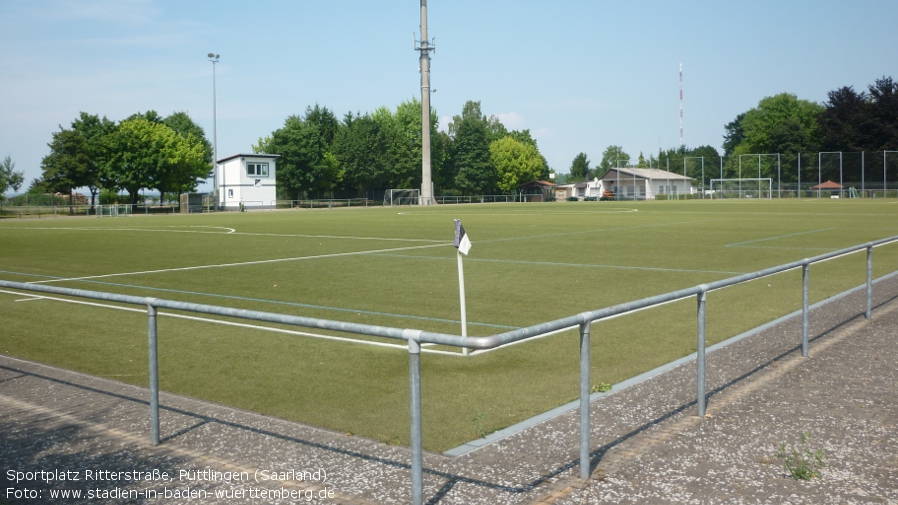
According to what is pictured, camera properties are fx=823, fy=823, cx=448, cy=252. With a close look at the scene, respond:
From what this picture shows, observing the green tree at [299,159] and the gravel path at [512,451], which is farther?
the green tree at [299,159]

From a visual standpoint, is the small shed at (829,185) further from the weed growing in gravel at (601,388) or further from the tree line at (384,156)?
the weed growing in gravel at (601,388)

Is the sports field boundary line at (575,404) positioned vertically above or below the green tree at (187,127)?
below

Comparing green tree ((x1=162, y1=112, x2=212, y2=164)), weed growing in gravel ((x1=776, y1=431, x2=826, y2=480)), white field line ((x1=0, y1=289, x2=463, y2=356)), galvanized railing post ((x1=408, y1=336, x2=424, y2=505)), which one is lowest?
weed growing in gravel ((x1=776, y1=431, x2=826, y2=480))

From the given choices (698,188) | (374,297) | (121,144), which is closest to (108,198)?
(121,144)

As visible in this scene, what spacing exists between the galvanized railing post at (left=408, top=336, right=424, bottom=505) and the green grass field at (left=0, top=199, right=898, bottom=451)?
1.35 metres

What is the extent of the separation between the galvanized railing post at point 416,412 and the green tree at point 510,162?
409ft

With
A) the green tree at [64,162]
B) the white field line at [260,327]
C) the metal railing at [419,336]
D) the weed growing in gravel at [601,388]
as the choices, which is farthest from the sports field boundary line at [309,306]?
the green tree at [64,162]

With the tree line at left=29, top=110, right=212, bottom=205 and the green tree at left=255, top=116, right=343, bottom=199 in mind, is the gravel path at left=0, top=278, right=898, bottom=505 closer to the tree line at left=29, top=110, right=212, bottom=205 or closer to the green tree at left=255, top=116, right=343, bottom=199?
the tree line at left=29, top=110, right=212, bottom=205

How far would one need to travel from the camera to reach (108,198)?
87.6 m

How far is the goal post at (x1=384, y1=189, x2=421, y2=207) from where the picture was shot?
10119 centimetres

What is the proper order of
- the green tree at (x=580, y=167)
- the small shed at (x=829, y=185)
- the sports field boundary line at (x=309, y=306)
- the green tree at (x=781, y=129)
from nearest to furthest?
the sports field boundary line at (x=309, y=306)
the small shed at (x=829, y=185)
the green tree at (x=781, y=129)
the green tree at (x=580, y=167)

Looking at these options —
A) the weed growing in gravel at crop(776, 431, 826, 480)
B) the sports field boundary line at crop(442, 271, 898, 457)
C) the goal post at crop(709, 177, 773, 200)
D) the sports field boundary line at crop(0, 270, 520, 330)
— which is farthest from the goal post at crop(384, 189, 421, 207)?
the weed growing in gravel at crop(776, 431, 826, 480)

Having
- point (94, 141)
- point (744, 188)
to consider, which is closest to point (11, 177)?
point (94, 141)

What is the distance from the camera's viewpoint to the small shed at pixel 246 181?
8878 cm
